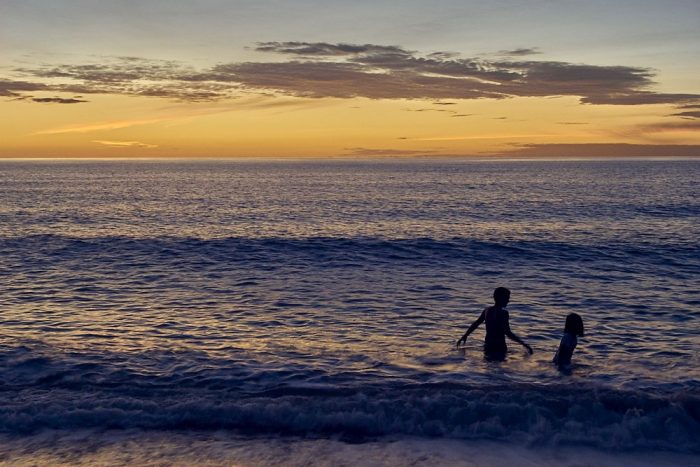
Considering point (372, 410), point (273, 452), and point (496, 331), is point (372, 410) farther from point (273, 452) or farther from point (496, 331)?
point (496, 331)

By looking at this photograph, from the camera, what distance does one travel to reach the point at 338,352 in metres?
16.2

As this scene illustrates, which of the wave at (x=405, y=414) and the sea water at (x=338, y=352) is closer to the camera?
the sea water at (x=338, y=352)

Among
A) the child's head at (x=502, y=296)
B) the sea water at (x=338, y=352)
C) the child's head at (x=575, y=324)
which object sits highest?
the child's head at (x=502, y=296)

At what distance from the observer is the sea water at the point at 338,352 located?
37.1 feet

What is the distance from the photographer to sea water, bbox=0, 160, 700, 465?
1130 cm

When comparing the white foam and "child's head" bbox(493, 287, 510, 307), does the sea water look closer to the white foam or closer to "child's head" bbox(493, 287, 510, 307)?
the white foam

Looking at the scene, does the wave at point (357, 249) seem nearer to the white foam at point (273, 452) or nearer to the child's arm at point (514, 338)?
the child's arm at point (514, 338)

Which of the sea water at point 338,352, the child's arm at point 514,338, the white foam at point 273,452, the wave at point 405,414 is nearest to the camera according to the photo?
the white foam at point 273,452

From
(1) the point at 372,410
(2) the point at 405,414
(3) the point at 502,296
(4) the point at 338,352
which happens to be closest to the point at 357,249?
(4) the point at 338,352

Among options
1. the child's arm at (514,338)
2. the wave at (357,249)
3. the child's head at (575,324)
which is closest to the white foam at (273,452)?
the child's head at (575,324)

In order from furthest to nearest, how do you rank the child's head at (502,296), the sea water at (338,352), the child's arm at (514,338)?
Answer: the child's arm at (514,338) < the child's head at (502,296) < the sea water at (338,352)

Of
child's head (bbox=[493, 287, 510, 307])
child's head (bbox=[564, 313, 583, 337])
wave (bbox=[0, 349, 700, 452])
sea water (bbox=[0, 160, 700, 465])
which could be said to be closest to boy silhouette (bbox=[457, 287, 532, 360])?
child's head (bbox=[493, 287, 510, 307])

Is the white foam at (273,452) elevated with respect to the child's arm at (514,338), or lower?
lower

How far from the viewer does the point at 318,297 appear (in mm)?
23250
